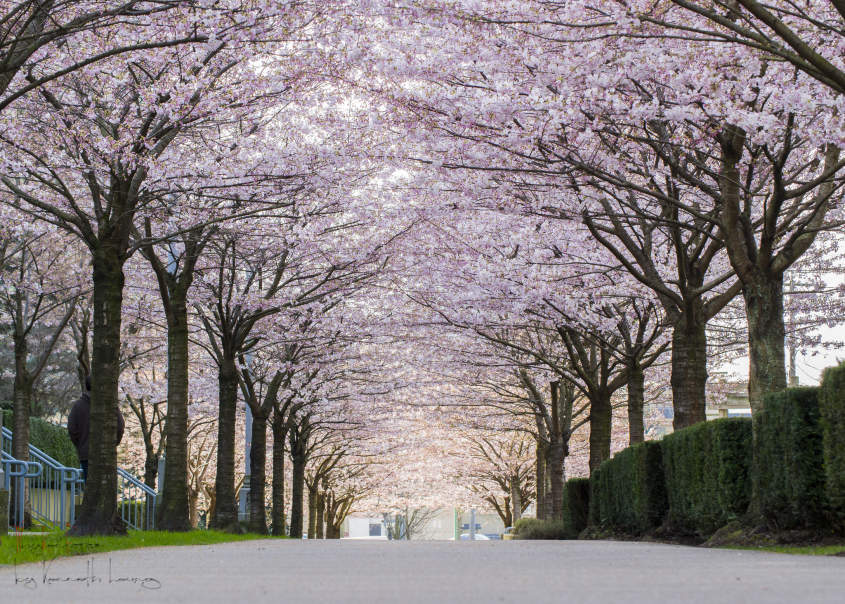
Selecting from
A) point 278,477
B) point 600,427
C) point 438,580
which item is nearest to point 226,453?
point 278,477

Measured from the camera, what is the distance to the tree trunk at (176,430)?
1677 cm

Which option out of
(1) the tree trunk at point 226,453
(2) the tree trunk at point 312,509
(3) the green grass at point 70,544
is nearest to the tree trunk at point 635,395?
(1) the tree trunk at point 226,453

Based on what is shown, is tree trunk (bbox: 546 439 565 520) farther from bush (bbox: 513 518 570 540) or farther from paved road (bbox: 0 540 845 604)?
paved road (bbox: 0 540 845 604)

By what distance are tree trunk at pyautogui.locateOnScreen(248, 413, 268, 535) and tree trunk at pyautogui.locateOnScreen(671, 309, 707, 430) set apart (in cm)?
1094

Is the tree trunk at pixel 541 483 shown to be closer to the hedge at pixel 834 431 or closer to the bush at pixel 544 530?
the bush at pixel 544 530

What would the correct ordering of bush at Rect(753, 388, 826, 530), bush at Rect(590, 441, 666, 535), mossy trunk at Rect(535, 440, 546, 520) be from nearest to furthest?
bush at Rect(753, 388, 826, 530) < bush at Rect(590, 441, 666, 535) < mossy trunk at Rect(535, 440, 546, 520)

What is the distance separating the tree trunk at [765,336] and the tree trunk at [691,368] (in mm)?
3138

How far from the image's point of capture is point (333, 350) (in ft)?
85.1

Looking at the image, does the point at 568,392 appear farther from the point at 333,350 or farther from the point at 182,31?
the point at 182,31

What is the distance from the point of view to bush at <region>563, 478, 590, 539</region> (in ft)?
73.0

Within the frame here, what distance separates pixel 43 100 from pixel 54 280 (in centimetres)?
867

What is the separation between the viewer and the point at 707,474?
1206 centimetres


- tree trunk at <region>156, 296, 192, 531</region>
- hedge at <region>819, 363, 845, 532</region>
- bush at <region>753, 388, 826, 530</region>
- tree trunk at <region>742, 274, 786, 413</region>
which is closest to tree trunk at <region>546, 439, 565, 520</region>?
tree trunk at <region>156, 296, 192, 531</region>

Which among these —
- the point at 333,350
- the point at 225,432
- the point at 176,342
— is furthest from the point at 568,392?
the point at 176,342
